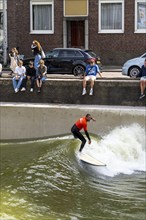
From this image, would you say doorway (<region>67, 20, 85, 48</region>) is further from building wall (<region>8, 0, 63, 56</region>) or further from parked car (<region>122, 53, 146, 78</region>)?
parked car (<region>122, 53, 146, 78</region>)

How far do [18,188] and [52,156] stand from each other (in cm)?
272

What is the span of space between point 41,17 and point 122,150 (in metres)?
22.4

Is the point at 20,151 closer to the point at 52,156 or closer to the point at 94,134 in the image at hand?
the point at 52,156

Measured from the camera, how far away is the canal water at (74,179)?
1355 cm

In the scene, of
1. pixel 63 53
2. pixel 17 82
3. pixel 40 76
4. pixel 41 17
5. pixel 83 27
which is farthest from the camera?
pixel 41 17

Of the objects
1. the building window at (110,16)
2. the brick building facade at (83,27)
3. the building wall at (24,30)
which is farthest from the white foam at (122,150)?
the building wall at (24,30)

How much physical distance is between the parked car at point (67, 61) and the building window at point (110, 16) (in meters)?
8.04

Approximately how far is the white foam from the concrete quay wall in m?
1.34

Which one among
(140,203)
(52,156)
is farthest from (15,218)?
(52,156)

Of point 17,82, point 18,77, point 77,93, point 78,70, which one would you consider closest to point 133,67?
point 78,70

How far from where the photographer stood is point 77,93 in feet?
64.7

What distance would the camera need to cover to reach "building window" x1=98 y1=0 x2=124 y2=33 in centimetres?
3709

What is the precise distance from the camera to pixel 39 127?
19172 mm

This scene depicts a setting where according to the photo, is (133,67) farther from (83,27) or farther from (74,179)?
(74,179)
